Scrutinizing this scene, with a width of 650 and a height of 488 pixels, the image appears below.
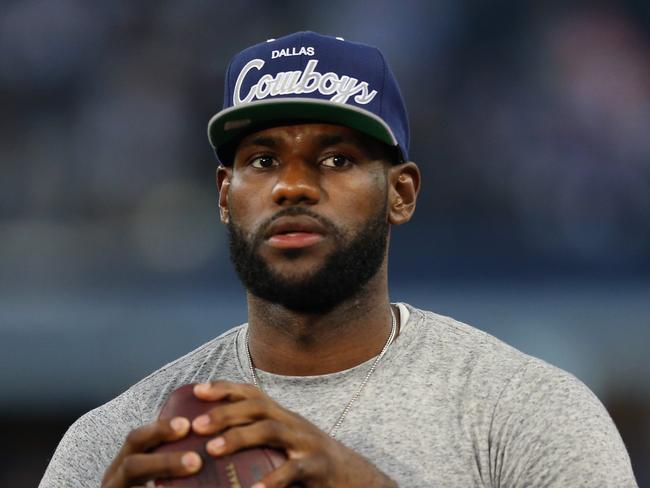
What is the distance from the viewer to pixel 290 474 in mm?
1867

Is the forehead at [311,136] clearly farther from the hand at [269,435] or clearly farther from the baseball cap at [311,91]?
the hand at [269,435]

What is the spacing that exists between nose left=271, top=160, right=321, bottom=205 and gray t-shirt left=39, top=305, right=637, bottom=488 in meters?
0.39

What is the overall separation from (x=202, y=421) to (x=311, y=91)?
0.87m

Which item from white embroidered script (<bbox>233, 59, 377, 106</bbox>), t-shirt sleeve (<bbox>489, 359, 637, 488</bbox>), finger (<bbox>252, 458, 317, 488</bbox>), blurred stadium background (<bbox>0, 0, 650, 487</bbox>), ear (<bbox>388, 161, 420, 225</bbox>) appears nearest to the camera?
finger (<bbox>252, 458, 317, 488</bbox>)

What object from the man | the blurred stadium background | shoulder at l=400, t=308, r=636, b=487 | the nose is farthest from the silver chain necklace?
the blurred stadium background

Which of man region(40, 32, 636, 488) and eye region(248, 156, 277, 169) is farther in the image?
eye region(248, 156, 277, 169)

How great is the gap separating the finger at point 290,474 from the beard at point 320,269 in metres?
0.60

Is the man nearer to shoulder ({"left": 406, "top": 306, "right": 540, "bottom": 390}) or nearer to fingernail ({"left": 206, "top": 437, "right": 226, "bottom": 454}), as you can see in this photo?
shoulder ({"left": 406, "top": 306, "right": 540, "bottom": 390})

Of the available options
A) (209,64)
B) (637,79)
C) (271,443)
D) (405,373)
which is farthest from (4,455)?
(271,443)

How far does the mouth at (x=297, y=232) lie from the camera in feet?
7.91

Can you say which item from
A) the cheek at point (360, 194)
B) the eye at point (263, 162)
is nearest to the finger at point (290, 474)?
the cheek at point (360, 194)

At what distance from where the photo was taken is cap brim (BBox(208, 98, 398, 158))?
2.43 meters

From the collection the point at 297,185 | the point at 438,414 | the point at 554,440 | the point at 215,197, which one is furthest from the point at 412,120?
the point at 554,440

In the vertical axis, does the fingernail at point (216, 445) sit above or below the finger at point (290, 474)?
above
